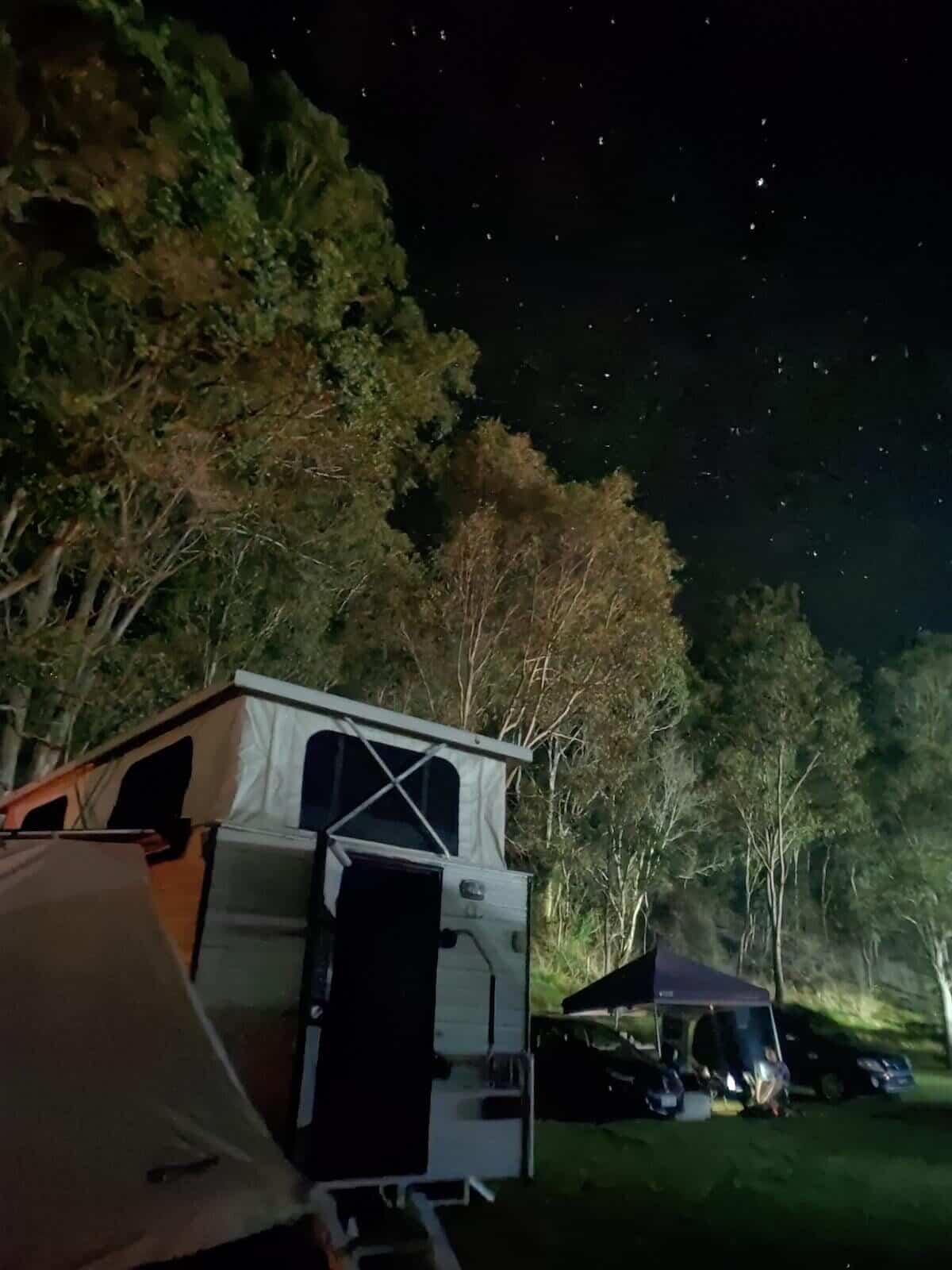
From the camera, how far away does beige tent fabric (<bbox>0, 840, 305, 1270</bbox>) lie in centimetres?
211

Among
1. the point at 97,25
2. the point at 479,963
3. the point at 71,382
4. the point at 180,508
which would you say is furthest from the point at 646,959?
the point at 97,25

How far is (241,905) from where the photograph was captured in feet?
16.8

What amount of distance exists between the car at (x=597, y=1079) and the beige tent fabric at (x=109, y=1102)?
8.56 meters

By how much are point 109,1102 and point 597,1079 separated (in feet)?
29.6

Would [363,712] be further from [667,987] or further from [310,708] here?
[667,987]

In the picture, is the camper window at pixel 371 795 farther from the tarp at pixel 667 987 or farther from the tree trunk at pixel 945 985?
the tree trunk at pixel 945 985

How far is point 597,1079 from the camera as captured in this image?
401 inches

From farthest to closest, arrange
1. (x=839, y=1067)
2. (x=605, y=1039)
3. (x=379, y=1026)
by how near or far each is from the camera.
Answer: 1. (x=839, y=1067)
2. (x=605, y=1039)
3. (x=379, y=1026)

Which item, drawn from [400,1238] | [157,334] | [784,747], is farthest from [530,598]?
[784,747]

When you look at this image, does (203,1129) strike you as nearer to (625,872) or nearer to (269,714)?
(269,714)

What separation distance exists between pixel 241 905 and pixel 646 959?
8.26 m

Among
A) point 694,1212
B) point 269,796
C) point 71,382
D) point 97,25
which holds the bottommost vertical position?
point 694,1212

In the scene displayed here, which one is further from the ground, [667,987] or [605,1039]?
[667,987]

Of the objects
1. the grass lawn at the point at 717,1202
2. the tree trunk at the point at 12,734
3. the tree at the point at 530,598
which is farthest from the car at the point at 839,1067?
the tree trunk at the point at 12,734
